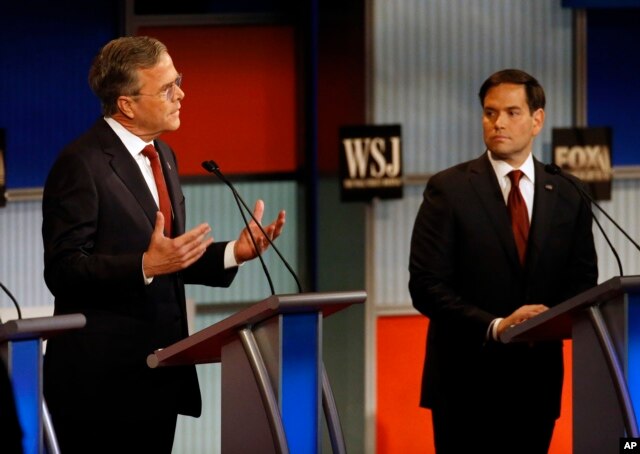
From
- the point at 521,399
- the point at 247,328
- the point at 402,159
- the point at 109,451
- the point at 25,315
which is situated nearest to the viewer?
the point at 247,328

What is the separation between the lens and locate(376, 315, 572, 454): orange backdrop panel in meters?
6.25

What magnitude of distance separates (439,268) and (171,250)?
119cm

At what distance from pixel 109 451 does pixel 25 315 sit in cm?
195

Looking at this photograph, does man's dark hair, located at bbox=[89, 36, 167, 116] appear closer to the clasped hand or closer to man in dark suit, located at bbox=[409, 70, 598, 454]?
the clasped hand

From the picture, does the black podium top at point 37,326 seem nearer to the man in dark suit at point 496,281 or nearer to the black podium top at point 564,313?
the black podium top at point 564,313

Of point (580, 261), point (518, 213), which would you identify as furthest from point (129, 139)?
Result: point (580, 261)

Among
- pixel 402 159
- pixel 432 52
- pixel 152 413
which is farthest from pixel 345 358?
pixel 152 413

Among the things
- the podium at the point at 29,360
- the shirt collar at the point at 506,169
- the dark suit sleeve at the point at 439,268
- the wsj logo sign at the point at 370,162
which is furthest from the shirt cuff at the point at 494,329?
the wsj logo sign at the point at 370,162

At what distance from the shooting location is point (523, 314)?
14.0 feet

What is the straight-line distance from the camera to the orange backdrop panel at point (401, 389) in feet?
20.5

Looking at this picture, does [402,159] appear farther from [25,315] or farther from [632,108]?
[25,315]

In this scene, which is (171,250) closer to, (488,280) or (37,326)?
(37,326)

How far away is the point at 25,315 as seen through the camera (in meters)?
5.78

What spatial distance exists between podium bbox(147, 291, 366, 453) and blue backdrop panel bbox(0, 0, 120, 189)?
2.42 meters
